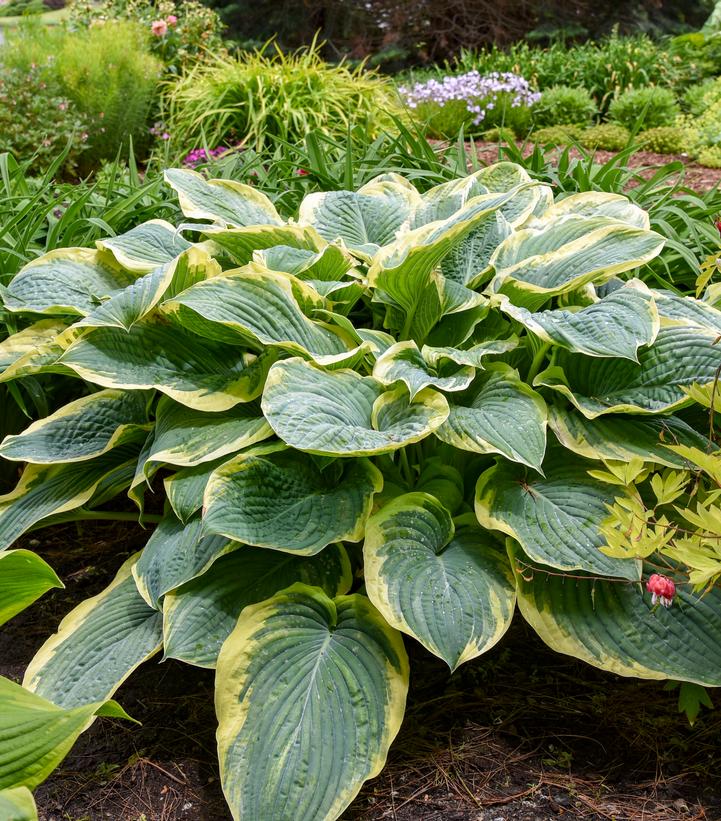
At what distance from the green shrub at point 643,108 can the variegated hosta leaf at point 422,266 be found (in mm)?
6039

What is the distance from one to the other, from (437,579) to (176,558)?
0.49 meters

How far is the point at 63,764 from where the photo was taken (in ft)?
4.99

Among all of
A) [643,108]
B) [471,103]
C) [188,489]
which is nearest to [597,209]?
[188,489]

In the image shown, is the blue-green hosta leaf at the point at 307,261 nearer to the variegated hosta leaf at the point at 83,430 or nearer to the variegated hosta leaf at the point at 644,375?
the variegated hosta leaf at the point at 83,430

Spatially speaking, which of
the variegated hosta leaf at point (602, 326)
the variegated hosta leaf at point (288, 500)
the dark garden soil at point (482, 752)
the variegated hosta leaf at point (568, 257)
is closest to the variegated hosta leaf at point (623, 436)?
the variegated hosta leaf at point (602, 326)

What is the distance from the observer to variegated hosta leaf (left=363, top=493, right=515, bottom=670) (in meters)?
1.32

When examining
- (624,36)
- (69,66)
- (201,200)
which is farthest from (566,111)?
(201,200)

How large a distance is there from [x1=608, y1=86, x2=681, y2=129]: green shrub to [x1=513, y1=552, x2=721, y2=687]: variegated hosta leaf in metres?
6.52

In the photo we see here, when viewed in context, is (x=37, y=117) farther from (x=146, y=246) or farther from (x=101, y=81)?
(x=146, y=246)

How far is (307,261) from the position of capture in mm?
1793

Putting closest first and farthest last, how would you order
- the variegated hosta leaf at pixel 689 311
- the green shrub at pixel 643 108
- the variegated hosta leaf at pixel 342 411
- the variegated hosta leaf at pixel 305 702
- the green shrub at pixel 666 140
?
1. the variegated hosta leaf at pixel 305 702
2. the variegated hosta leaf at pixel 342 411
3. the variegated hosta leaf at pixel 689 311
4. the green shrub at pixel 666 140
5. the green shrub at pixel 643 108

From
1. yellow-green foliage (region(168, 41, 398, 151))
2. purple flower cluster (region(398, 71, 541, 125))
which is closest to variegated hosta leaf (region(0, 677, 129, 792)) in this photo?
yellow-green foliage (region(168, 41, 398, 151))

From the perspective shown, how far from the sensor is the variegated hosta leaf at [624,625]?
1.36 meters

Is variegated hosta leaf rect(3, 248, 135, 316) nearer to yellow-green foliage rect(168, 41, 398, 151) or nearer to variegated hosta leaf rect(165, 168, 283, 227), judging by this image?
variegated hosta leaf rect(165, 168, 283, 227)
